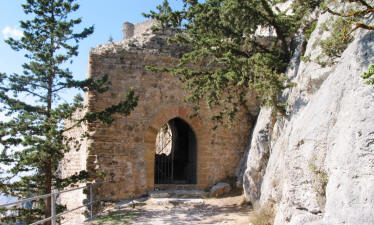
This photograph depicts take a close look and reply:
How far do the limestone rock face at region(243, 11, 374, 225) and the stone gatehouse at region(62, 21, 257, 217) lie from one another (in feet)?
11.8

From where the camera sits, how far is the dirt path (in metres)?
6.69

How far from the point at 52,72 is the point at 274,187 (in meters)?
5.41

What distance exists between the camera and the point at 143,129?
364 inches

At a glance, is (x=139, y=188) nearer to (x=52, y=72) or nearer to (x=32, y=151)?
(x=32, y=151)

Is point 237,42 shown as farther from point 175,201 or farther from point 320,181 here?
point 320,181

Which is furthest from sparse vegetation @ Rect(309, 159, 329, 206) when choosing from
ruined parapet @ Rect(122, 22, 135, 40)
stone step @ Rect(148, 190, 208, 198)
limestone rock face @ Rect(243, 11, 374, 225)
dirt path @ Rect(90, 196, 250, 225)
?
ruined parapet @ Rect(122, 22, 135, 40)

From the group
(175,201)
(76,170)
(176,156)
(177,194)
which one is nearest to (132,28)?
(176,156)

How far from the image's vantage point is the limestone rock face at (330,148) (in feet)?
10.6

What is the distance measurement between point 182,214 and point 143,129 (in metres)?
2.81

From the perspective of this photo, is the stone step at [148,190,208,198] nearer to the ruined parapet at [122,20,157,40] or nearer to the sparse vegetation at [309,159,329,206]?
the sparse vegetation at [309,159,329,206]

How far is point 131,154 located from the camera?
9.03m

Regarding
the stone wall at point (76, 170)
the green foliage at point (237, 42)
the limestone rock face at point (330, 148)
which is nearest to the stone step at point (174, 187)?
the stone wall at point (76, 170)

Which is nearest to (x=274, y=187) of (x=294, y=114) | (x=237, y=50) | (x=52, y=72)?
(x=294, y=114)

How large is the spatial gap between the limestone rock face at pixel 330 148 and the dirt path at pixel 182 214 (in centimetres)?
125
